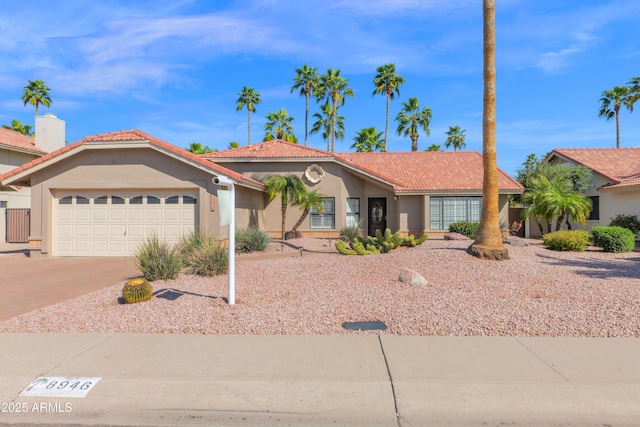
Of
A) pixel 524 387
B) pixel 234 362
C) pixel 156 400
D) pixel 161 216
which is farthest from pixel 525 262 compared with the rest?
pixel 161 216

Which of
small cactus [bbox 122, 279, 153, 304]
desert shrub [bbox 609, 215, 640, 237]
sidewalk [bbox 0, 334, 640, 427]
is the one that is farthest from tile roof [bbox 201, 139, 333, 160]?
sidewalk [bbox 0, 334, 640, 427]

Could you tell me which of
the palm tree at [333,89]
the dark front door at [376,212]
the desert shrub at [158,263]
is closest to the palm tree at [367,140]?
the palm tree at [333,89]

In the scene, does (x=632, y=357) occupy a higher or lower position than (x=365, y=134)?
lower

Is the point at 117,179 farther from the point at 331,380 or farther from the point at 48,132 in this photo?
the point at 48,132

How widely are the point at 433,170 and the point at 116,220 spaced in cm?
1647

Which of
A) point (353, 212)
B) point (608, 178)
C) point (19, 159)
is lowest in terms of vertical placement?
point (353, 212)

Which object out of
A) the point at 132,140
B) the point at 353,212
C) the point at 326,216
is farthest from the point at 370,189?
the point at 132,140

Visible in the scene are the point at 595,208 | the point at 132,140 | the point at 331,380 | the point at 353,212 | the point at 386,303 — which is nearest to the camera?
the point at 331,380

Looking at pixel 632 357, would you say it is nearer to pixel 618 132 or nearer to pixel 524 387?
pixel 524 387

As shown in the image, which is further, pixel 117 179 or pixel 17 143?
pixel 17 143

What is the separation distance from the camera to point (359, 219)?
846 inches

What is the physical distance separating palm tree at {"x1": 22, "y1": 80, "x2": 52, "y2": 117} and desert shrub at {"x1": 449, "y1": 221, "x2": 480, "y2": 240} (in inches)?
1869

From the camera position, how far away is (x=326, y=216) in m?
20.5

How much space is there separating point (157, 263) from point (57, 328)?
11.0 ft
